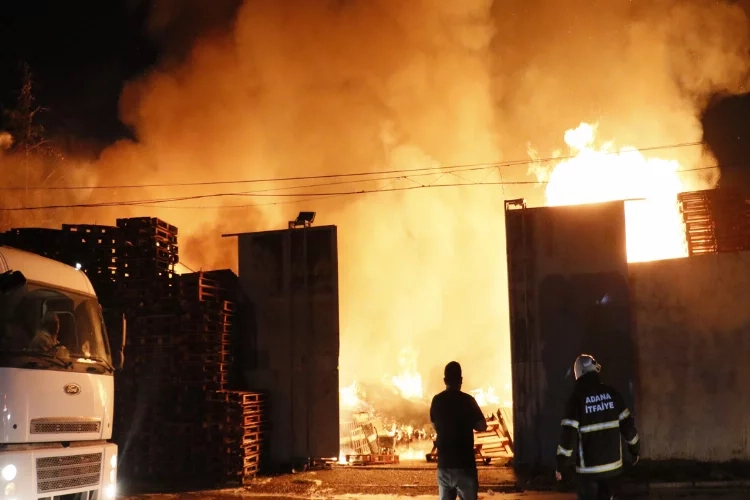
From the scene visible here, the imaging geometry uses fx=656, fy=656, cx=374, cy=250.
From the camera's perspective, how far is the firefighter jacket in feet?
17.9

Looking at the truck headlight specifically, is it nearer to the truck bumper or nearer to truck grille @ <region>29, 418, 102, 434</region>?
the truck bumper

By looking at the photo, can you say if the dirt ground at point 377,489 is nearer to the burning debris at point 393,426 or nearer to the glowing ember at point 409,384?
the burning debris at point 393,426

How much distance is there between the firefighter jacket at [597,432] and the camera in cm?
547

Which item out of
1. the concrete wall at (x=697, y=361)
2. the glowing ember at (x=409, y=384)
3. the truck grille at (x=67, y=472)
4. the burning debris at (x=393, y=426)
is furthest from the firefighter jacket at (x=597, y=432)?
the glowing ember at (x=409, y=384)

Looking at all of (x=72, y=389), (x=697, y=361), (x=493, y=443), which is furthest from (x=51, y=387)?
(x=697, y=361)

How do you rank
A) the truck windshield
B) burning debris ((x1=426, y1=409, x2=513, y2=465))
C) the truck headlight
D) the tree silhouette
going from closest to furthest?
the truck headlight
the truck windshield
burning debris ((x1=426, y1=409, x2=513, y2=465))
the tree silhouette

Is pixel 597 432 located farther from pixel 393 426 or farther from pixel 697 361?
pixel 393 426

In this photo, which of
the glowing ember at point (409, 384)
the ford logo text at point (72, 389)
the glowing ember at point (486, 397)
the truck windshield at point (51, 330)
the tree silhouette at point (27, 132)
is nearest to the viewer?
the truck windshield at point (51, 330)

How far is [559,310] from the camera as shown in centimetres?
1238

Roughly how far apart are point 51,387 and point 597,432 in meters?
5.19

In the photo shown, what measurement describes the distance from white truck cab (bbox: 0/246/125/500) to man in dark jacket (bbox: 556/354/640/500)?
4.74 meters

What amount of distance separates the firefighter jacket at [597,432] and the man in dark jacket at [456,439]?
0.73 m

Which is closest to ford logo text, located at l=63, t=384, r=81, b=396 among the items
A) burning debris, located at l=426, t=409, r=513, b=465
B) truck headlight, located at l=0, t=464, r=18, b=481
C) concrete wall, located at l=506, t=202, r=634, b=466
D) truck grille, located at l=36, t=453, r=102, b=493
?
truck grille, located at l=36, t=453, r=102, b=493

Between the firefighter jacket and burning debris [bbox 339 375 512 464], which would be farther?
burning debris [bbox 339 375 512 464]
